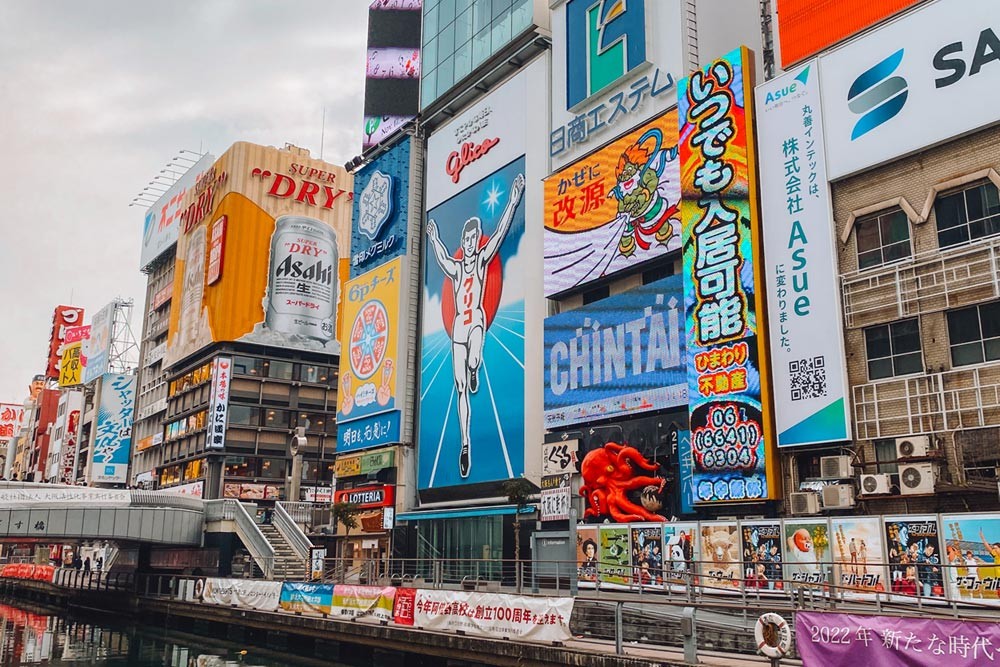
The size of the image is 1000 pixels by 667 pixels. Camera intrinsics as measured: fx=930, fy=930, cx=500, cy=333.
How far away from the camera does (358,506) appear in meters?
64.9

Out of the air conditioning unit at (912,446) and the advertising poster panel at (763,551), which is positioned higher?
the air conditioning unit at (912,446)

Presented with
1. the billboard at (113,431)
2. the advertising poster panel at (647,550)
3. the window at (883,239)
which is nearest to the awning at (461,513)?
the advertising poster panel at (647,550)

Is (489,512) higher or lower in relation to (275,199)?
lower

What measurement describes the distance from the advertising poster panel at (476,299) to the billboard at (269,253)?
131 feet

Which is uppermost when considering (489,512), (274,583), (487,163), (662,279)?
(487,163)

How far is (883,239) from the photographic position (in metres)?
34.1

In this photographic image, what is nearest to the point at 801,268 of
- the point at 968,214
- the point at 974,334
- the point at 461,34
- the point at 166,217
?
the point at 968,214

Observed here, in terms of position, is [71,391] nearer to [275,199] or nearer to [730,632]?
[275,199]

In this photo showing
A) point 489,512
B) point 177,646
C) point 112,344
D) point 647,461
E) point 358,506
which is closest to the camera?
point 647,461

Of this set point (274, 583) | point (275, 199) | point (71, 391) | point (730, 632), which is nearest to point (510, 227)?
point (274, 583)

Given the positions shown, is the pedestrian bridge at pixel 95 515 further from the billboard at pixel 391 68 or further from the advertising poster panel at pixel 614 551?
the advertising poster panel at pixel 614 551

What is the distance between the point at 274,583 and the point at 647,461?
18.6 metres

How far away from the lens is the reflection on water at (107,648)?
40562 millimetres

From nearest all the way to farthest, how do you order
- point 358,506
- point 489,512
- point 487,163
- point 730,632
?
1. point 730,632
2. point 489,512
3. point 487,163
4. point 358,506
